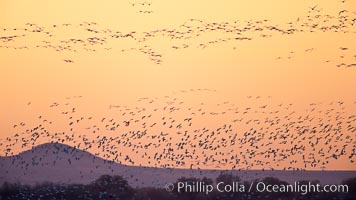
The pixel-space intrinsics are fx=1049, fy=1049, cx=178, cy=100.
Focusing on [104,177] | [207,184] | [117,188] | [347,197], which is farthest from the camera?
[104,177]

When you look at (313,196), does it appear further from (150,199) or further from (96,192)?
(96,192)

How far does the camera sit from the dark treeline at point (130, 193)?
163ft

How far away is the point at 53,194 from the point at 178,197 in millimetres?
7069

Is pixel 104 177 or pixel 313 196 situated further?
pixel 104 177

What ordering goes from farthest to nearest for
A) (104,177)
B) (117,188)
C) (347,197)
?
1. (104,177)
2. (117,188)
3. (347,197)

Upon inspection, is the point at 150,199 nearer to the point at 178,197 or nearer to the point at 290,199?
the point at 178,197

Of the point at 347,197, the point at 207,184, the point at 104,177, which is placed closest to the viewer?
the point at 347,197

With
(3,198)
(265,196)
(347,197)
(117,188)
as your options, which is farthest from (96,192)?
(347,197)

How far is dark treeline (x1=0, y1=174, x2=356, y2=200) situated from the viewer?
49.5m

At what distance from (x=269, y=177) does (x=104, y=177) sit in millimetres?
11171

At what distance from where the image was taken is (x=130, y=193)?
5409 cm

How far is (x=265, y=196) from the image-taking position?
52.0m

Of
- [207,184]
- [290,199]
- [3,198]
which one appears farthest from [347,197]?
[3,198]

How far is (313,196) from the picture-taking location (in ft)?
165
